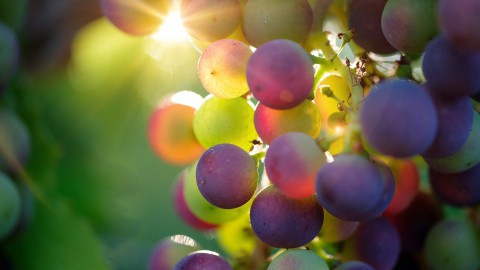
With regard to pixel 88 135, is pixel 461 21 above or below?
above

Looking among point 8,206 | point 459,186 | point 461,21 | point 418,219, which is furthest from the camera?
point 8,206

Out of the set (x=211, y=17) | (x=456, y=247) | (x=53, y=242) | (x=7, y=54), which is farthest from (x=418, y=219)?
(x=7, y=54)

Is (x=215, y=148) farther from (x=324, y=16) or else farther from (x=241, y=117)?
(x=324, y=16)

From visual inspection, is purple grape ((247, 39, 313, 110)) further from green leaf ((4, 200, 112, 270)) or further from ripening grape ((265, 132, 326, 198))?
green leaf ((4, 200, 112, 270))

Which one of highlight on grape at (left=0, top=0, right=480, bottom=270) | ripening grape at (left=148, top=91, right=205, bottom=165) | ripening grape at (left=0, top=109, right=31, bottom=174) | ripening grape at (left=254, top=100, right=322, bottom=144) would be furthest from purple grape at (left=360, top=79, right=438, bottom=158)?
ripening grape at (left=0, top=109, right=31, bottom=174)

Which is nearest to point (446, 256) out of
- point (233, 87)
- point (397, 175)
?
point (397, 175)

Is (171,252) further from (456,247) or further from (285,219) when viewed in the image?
(456,247)
